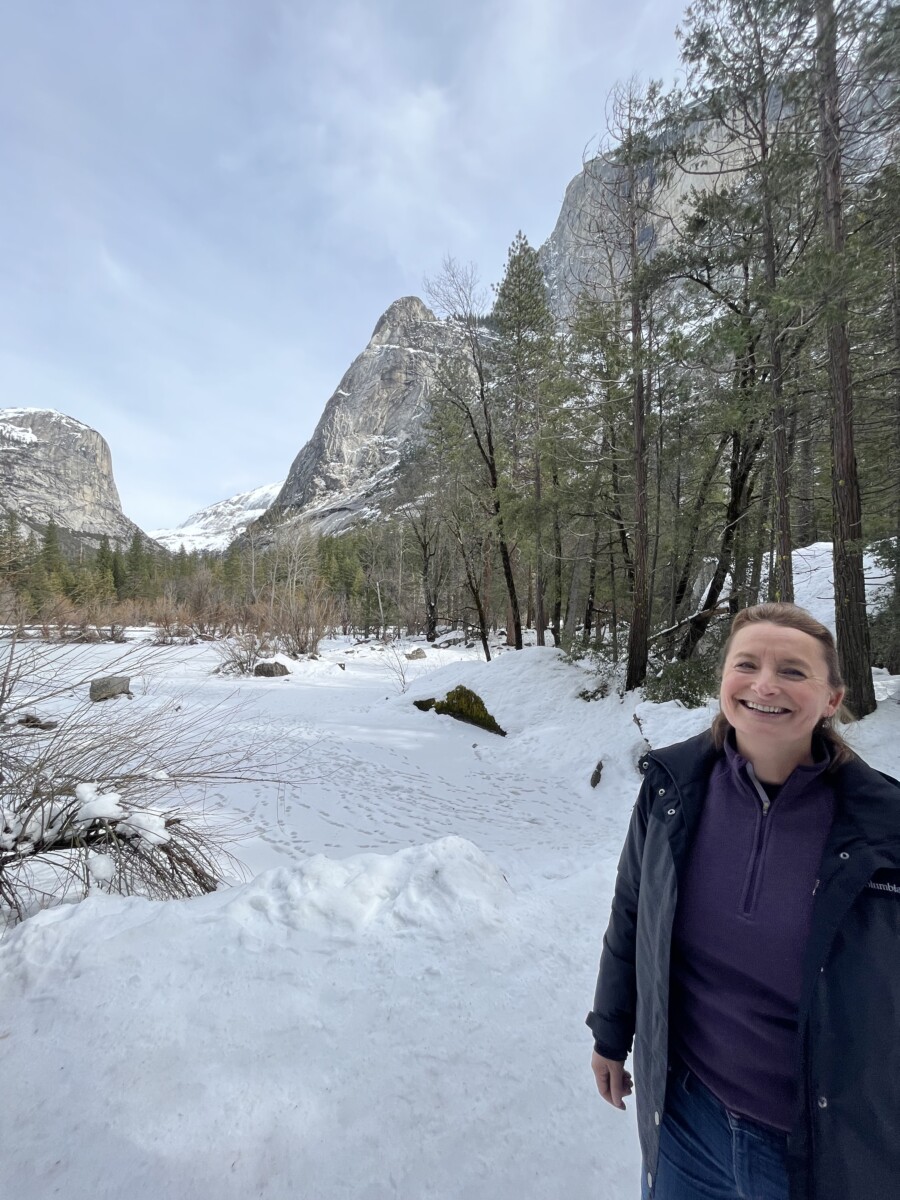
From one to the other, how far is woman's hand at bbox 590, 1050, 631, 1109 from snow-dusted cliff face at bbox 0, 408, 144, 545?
127932mm

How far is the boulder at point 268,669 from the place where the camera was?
52.1ft

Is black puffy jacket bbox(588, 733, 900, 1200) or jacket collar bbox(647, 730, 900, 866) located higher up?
jacket collar bbox(647, 730, 900, 866)

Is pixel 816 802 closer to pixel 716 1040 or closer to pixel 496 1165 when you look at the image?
pixel 716 1040

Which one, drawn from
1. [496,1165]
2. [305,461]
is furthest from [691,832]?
[305,461]

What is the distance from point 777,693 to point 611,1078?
3.80 feet

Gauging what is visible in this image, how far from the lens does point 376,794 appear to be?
6.80m

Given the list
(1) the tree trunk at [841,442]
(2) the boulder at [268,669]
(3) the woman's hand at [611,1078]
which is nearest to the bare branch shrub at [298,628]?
(2) the boulder at [268,669]

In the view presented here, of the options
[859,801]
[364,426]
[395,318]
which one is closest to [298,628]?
[859,801]

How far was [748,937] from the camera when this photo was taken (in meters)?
1.11

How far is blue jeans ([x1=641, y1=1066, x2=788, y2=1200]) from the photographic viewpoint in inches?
41.1

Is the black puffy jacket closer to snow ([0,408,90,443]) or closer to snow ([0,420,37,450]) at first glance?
snow ([0,420,37,450])

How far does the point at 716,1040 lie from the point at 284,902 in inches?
99.2

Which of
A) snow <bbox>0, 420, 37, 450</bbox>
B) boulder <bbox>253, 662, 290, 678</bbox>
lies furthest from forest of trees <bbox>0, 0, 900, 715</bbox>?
snow <bbox>0, 420, 37, 450</bbox>

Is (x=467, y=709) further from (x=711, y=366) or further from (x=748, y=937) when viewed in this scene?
(x=748, y=937)
